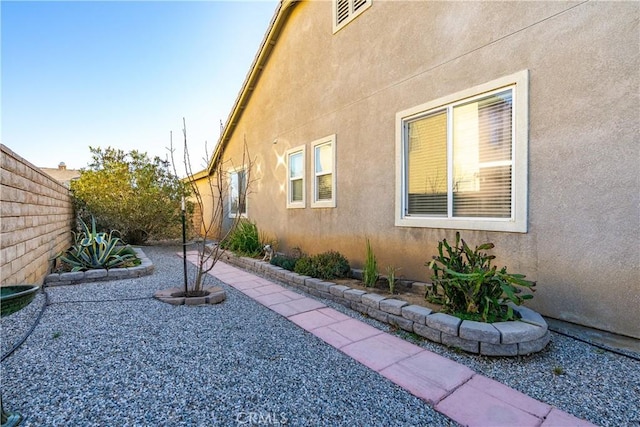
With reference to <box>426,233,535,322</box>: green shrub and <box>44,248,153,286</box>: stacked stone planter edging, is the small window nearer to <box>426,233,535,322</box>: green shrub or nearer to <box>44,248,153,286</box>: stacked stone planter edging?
<box>44,248,153,286</box>: stacked stone planter edging

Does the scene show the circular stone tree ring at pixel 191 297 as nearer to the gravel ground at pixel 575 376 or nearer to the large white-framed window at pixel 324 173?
the gravel ground at pixel 575 376

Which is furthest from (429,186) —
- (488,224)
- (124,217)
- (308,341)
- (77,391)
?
(124,217)

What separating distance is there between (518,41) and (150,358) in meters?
5.38

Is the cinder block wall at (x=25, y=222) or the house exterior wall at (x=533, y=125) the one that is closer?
the house exterior wall at (x=533, y=125)

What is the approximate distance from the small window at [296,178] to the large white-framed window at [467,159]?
310cm

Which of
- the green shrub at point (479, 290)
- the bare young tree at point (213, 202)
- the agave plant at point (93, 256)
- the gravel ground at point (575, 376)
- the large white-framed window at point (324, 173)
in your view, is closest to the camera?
the gravel ground at point (575, 376)

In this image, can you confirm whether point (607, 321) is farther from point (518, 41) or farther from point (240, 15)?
point (240, 15)

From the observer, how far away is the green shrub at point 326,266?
541 cm

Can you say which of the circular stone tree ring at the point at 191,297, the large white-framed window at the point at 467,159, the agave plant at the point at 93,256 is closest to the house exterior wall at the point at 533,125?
the large white-framed window at the point at 467,159

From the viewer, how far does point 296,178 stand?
7875 mm

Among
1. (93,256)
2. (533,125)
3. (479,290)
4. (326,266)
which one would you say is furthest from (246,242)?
(533,125)

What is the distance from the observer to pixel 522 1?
366cm

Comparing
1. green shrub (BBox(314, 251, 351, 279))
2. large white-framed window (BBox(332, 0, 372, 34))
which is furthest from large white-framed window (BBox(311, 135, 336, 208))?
large white-framed window (BBox(332, 0, 372, 34))

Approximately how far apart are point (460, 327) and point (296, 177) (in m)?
5.67
